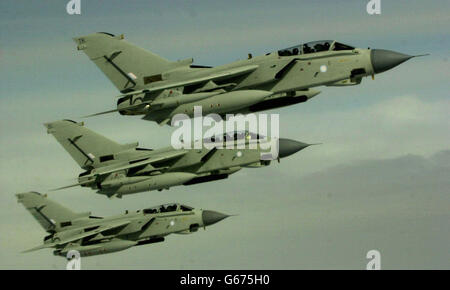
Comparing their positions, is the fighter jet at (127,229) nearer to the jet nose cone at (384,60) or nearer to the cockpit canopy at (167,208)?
the cockpit canopy at (167,208)

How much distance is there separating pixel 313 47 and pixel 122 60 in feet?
38.4

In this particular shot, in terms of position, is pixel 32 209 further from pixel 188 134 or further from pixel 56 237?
pixel 188 134

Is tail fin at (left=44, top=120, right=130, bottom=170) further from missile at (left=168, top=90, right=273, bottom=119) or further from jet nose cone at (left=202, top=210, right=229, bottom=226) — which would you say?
missile at (left=168, top=90, right=273, bottom=119)

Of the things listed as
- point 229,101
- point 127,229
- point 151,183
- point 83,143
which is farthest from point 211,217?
point 229,101

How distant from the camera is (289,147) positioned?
5059 cm

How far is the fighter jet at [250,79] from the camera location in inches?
1817

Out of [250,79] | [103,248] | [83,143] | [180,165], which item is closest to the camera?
[250,79]

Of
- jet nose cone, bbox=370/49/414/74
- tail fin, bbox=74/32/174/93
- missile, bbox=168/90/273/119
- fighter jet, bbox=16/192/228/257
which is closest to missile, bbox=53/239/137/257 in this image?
fighter jet, bbox=16/192/228/257

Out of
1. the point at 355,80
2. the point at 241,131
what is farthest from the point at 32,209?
the point at 355,80

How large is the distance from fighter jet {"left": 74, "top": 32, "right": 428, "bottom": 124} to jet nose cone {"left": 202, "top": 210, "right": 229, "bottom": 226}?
885cm

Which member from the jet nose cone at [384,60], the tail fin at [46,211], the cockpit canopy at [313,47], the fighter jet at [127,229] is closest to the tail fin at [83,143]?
the fighter jet at [127,229]

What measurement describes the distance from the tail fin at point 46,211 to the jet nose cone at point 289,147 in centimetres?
1542

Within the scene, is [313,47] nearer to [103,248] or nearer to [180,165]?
[180,165]
